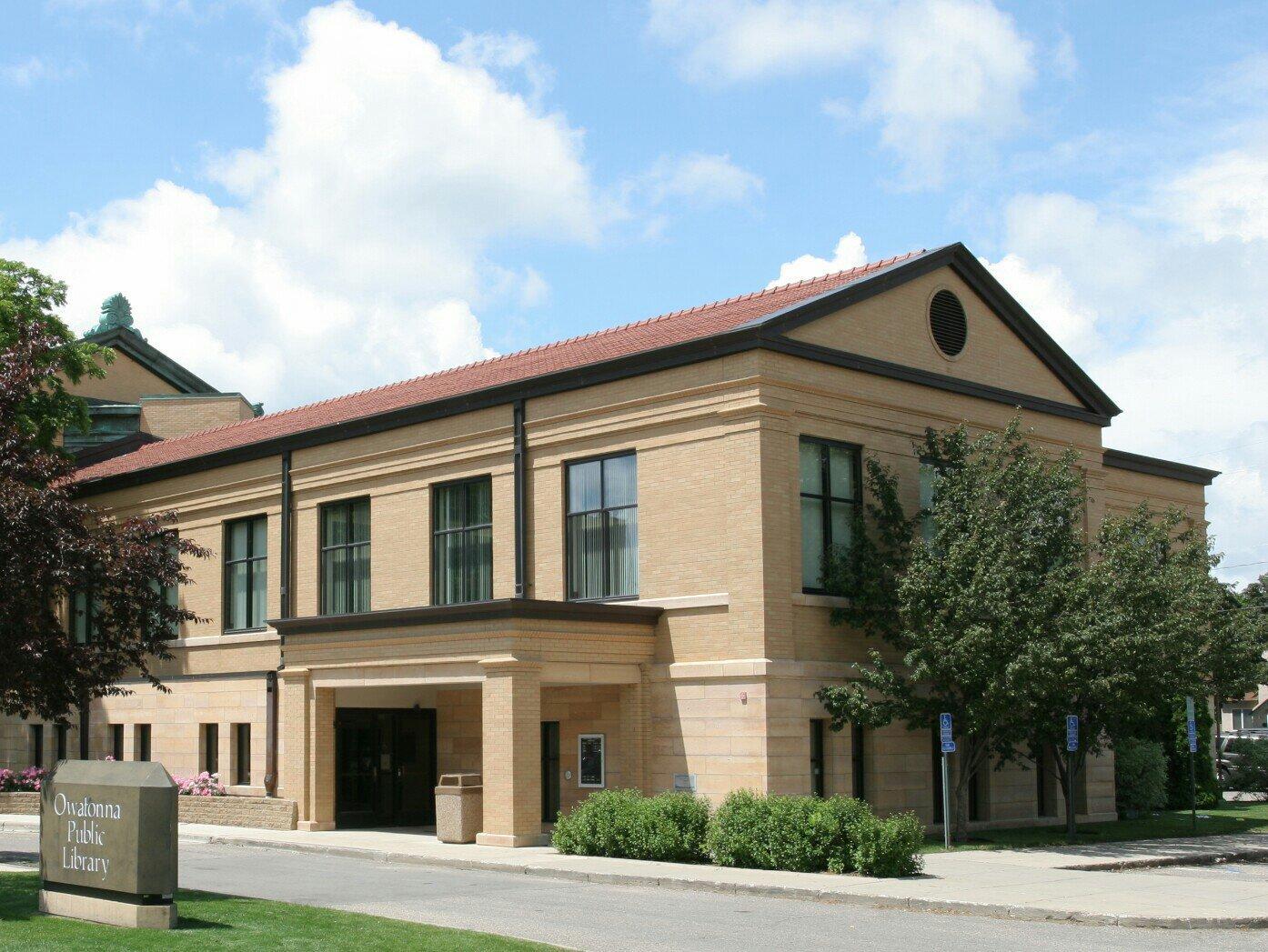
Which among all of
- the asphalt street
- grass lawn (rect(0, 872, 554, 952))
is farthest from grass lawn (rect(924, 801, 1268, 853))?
grass lawn (rect(0, 872, 554, 952))

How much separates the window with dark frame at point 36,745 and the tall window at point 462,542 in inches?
585

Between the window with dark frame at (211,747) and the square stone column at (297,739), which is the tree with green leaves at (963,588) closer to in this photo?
the square stone column at (297,739)

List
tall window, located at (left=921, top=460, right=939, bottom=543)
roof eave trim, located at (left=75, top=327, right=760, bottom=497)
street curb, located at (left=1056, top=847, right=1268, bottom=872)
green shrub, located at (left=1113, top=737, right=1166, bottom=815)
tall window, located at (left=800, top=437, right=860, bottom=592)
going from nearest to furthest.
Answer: street curb, located at (left=1056, top=847, right=1268, bottom=872)
roof eave trim, located at (left=75, top=327, right=760, bottom=497)
tall window, located at (left=800, top=437, right=860, bottom=592)
tall window, located at (left=921, top=460, right=939, bottom=543)
green shrub, located at (left=1113, top=737, right=1166, bottom=815)

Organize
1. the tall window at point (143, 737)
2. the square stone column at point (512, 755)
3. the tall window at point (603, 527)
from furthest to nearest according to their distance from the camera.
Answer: the tall window at point (143, 737)
the tall window at point (603, 527)
the square stone column at point (512, 755)

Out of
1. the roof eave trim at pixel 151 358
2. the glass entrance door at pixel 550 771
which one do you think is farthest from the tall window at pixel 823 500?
the roof eave trim at pixel 151 358

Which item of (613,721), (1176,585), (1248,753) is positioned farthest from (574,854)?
(1248,753)

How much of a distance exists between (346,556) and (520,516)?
6104 millimetres

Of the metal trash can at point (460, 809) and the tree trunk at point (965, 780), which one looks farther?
the tree trunk at point (965, 780)

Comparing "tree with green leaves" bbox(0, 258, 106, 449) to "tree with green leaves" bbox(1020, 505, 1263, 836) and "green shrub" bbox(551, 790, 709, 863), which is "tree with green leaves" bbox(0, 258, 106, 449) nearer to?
"green shrub" bbox(551, 790, 709, 863)

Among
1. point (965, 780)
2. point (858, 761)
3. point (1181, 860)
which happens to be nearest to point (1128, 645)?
point (1181, 860)

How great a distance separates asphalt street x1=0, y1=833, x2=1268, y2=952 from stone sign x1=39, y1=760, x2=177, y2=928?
2766mm

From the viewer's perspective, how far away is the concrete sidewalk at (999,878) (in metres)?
17.8

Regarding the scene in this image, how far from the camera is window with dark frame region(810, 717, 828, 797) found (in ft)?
86.8

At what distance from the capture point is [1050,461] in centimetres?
3052
